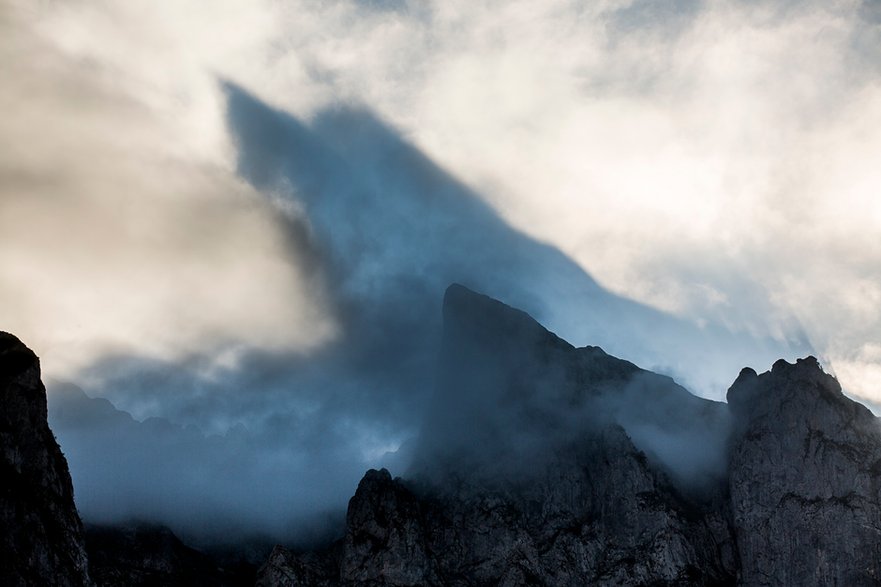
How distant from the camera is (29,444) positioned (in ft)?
645

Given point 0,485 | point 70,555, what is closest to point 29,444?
point 0,485

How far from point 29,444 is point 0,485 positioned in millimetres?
13815

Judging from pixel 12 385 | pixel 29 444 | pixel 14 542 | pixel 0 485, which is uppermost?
pixel 12 385

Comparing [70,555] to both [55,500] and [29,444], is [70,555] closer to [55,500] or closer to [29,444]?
[55,500]

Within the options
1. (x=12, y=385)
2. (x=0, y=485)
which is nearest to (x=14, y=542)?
(x=0, y=485)

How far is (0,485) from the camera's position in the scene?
184500 mm

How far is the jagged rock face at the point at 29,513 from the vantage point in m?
179

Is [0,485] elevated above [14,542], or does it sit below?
above

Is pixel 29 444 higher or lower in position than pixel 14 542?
higher

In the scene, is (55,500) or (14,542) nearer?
(14,542)

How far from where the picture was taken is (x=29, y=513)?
187 meters

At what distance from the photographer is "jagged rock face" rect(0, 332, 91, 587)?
179 meters

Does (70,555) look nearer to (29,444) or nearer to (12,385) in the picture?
(29,444)

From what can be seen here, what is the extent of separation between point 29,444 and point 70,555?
27412 mm
